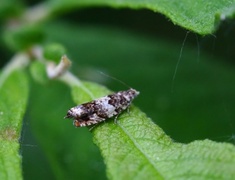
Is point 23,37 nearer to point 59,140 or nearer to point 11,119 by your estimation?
point 59,140

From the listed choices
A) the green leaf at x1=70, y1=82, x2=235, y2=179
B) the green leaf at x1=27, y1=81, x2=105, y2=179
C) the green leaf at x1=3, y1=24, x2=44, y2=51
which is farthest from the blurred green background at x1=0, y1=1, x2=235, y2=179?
the green leaf at x1=70, y1=82, x2=235, y2=179

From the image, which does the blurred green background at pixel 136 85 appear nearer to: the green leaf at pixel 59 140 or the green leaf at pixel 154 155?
the green leaf at pixel 59 140

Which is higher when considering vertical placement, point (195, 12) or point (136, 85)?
point (195, 12)

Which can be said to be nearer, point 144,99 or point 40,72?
point 40,72

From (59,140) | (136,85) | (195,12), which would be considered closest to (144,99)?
(136,85)

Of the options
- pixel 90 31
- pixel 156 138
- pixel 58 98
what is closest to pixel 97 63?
pixel 90 31
